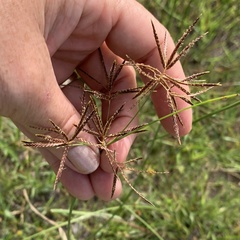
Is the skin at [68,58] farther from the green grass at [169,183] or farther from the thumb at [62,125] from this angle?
the green grass at [169,183]

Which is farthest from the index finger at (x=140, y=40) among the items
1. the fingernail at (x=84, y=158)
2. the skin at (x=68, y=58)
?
the fingernail at (x=84, y=158)

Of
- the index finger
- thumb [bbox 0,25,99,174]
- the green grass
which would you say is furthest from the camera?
the green grass

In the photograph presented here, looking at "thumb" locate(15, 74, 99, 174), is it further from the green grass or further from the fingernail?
the green grass

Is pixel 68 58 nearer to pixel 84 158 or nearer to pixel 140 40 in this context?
pixel 140 40

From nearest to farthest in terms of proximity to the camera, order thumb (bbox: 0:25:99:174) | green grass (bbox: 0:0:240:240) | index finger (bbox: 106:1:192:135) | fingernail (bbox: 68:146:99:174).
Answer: thumb (bbox: 0:25:99:174) → fingernail (bbox: 68:146:99:174) → index finger (bbox: 106:1:192:135) → green grass (bbox: 0:0:240:240)

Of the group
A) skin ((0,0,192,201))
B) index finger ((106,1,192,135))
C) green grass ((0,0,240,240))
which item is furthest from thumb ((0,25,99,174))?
green grass ((0,0,240,240))

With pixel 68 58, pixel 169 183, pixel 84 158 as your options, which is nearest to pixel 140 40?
pixel 68 58

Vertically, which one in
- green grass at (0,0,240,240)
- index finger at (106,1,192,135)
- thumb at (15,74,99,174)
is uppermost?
index finger at (106,1,192,135)
